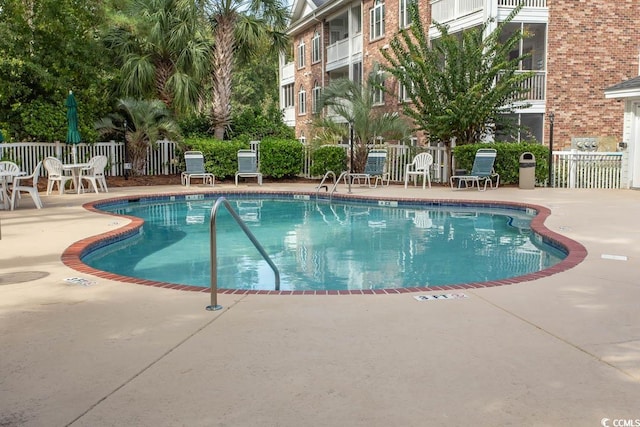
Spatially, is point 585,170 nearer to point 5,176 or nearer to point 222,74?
point 222,74

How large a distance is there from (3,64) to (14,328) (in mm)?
14341

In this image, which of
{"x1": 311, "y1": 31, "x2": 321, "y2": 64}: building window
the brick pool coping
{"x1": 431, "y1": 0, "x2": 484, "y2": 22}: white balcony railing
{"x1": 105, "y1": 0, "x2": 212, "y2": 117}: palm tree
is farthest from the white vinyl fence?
{"x1": 311, "y1": 31, "x2": 321, "y2": 64}: building window

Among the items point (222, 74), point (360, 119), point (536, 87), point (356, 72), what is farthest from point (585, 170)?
point (356, 72)

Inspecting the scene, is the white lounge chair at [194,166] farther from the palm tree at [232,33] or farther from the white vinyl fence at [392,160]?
the palm tree at [232,33]

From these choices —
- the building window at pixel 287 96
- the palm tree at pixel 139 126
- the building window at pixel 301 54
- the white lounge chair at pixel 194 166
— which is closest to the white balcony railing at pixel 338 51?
the building window at pixel 301 54

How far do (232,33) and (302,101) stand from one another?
1262 cm

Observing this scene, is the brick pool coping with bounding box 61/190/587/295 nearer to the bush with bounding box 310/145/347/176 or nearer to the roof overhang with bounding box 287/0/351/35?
the bush with bounding box 310/145/347/176

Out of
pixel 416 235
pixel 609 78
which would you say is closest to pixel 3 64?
pixel 416 235

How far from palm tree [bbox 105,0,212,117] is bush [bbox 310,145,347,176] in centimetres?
491

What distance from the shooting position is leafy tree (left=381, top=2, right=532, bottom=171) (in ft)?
52.4

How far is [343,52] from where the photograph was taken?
2666cm

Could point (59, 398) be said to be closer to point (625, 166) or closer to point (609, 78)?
point (625, 166)

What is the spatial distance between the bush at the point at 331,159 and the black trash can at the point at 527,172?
546 cm

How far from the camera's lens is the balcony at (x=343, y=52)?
1006 inches
